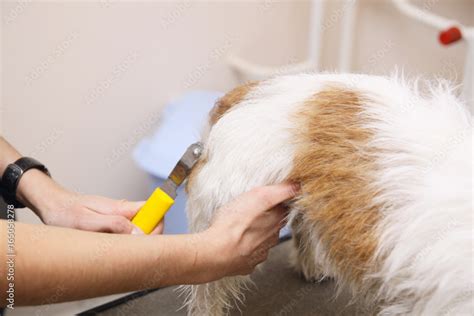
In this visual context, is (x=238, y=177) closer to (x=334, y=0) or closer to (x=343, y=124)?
(x=343, y=124)

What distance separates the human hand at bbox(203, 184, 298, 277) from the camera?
0.68m

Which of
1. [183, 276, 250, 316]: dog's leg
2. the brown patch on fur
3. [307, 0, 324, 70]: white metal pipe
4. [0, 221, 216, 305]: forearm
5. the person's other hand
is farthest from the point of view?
[307, 0, 324, 70]: white metal pipe

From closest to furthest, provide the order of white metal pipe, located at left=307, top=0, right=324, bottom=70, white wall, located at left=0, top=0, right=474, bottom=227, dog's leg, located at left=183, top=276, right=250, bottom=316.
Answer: dog's leg, located at left=183, top=276, right=250, bottom=316, white wall, located at left=0, top=0, right=474, bottom=227, white metal pipe, located at left=307, top=0, right=324, bottom=70

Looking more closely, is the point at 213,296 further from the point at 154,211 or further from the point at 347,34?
the point at 347,34

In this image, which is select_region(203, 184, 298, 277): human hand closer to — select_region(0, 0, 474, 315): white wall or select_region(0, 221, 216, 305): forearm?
select_region(0, 221, 216, 305): forearm

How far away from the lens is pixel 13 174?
2.81 feet

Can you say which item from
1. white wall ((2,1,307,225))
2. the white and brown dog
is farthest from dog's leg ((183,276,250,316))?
white wall ((2,1,307,225))

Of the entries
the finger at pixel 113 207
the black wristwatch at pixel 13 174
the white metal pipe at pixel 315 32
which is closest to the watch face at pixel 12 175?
the black wristwatch at pixel 13 174

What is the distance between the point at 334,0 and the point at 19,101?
3.05 feet

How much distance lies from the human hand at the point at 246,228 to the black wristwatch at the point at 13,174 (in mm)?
341

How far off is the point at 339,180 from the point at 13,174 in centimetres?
52

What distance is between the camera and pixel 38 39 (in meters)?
1.13

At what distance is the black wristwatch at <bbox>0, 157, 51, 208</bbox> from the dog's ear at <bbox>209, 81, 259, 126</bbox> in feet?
0.99

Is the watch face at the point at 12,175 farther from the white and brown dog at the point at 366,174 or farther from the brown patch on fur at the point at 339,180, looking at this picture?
the brown patch on fur at the point at 339,180
